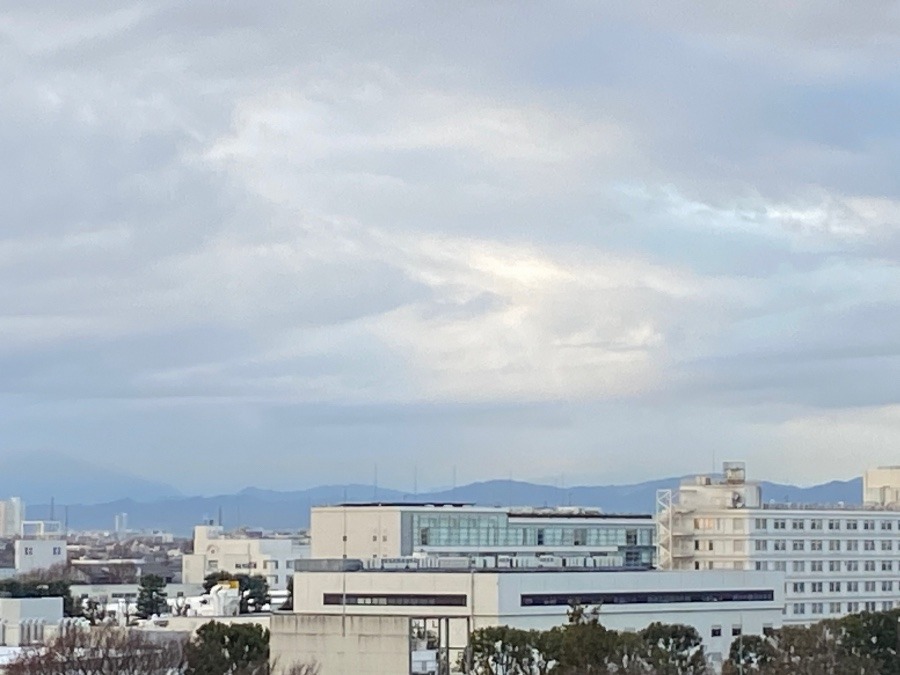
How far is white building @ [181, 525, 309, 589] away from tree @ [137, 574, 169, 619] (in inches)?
1888

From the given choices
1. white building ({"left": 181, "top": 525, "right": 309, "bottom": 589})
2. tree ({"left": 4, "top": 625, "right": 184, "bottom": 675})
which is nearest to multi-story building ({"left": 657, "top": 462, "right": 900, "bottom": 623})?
tree ({"left": 4, "top": 625, "right": 184, "bottom": 675})

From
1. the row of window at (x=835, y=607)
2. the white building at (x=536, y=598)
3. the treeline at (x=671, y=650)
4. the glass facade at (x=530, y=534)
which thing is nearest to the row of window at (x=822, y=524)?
the row of window at (x=835, y=607)

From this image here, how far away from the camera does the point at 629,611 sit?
8488 cm

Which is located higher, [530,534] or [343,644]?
[530,534]

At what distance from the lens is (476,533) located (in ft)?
401

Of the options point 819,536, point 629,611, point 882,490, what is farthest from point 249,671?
point 882,490

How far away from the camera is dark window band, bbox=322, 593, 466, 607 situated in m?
81.2

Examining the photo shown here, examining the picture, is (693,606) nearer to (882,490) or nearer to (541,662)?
(541,662)

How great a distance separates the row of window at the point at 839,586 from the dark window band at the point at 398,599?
34.1 meters

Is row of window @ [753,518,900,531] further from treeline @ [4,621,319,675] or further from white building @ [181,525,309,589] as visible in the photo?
white building @ [181,525,309,589]

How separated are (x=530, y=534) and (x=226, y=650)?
61.4 m

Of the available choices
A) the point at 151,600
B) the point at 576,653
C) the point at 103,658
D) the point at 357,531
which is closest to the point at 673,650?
the point at 576,653

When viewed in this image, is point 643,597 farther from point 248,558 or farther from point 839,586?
point 248,558

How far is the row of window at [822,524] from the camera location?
360 feet
